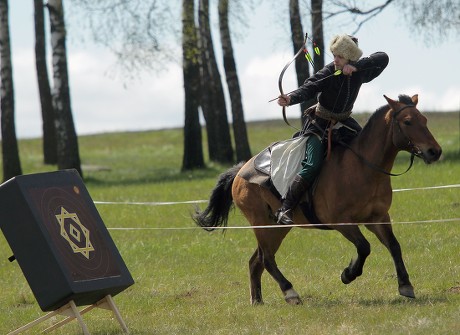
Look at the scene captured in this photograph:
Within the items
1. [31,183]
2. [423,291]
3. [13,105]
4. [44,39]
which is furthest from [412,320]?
[44,39]

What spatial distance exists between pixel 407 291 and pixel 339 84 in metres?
2.15

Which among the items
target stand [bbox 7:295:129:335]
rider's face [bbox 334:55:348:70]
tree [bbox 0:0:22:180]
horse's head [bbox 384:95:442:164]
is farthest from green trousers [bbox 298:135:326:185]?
tree [bbox 0:0:22:180]

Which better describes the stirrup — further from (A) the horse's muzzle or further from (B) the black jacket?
(A) the horse's muzzle

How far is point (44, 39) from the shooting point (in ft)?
122

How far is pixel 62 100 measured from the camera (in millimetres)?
30500

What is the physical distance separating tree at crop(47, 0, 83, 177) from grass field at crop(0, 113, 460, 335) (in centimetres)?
429

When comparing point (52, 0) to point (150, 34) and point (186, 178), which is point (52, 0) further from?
point (186, 178)

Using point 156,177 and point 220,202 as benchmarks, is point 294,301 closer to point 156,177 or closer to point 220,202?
point 220,202

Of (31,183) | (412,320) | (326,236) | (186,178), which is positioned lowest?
(186,178)

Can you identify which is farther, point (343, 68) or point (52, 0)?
point (52, 0)

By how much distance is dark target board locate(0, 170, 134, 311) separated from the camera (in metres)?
10.9

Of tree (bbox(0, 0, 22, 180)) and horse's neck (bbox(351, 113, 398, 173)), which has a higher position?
horse's neck (bbox(351, 113, 398, 173))

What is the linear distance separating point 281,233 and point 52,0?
18.1 metres

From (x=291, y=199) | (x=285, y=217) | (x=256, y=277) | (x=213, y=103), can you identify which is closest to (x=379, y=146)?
(x=291, y=199)
